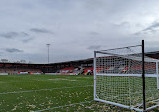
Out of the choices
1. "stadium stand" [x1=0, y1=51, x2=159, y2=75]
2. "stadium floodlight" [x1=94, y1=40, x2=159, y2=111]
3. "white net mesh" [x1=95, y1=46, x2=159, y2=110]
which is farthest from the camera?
"stadium stand" [x1=0, y1=51, x2=159, y2=75]

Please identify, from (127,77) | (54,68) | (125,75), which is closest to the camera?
(125,75)

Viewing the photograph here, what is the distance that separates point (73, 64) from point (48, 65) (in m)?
18.7

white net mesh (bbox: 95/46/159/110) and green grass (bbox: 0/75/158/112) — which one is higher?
white net mesh (bbox: 95/46/159/110)

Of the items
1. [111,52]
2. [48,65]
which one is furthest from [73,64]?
[111,52]

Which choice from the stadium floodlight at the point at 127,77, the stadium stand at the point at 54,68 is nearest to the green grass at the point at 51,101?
the stadium floodlight at the point at 127,77

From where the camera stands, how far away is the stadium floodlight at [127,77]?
200 inches

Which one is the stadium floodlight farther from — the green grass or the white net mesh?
the green grass

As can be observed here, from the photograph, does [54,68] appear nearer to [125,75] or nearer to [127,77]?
[127,77]

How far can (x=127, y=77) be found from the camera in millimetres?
7098

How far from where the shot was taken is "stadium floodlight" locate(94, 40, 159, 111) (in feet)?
16.7

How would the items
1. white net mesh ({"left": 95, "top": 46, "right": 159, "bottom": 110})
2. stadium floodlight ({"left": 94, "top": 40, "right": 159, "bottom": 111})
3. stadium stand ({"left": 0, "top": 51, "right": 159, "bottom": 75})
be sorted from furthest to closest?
1. stadium stand ({"left": 0, "top": 51, "right": 159, "bottom": 75})
2. white net mesh ({"left": 95, "top": 46, "right": 159, "bottom": 110})
3. stadium floodlight ({"left": 94, "top": 40, "right": 159, "bottom": 111})

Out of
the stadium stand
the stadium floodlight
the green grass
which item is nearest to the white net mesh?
the stadium floodlight

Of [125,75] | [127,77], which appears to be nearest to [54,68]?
[127,77]

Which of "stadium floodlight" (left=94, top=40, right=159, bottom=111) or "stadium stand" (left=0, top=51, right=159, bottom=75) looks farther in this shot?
"stadium stand" (left=0, top=51, right=159, bottom=75)
